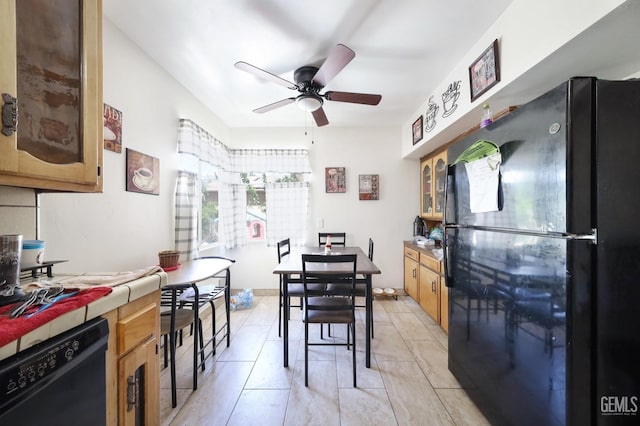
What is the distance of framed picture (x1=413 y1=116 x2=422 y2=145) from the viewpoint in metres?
2.93

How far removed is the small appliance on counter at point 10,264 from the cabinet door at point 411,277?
3317mm

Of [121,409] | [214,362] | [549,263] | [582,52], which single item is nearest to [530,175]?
[549,263]

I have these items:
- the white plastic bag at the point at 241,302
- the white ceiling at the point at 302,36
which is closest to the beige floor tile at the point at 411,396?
the white plastic bag at the point at 241,302

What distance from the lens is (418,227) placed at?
11.5ft

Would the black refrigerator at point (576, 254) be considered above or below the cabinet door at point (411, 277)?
above

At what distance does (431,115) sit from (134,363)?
10.3ft

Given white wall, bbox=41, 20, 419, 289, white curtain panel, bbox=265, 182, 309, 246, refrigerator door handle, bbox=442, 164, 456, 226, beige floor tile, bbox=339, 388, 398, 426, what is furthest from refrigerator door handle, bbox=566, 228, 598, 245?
white curtain panel, bbox=265, 182, 309, 246

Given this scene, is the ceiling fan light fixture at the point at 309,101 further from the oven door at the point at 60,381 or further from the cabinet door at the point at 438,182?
the oven door at the point at 60,381

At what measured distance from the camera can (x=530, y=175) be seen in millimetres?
1045

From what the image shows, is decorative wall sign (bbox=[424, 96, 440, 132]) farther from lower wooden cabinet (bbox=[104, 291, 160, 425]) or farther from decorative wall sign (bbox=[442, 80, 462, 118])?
lower wooden cabinet (bbox=[104, 291, 160, 425])

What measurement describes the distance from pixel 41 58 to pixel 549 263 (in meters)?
2.16

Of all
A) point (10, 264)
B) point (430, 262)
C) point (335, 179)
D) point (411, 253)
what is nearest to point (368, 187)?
point (335, 179)

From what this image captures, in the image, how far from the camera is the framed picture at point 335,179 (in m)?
3.64

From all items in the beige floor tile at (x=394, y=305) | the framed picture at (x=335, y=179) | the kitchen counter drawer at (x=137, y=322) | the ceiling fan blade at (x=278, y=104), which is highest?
the ceiling fan blade at (x=278, y=104)
